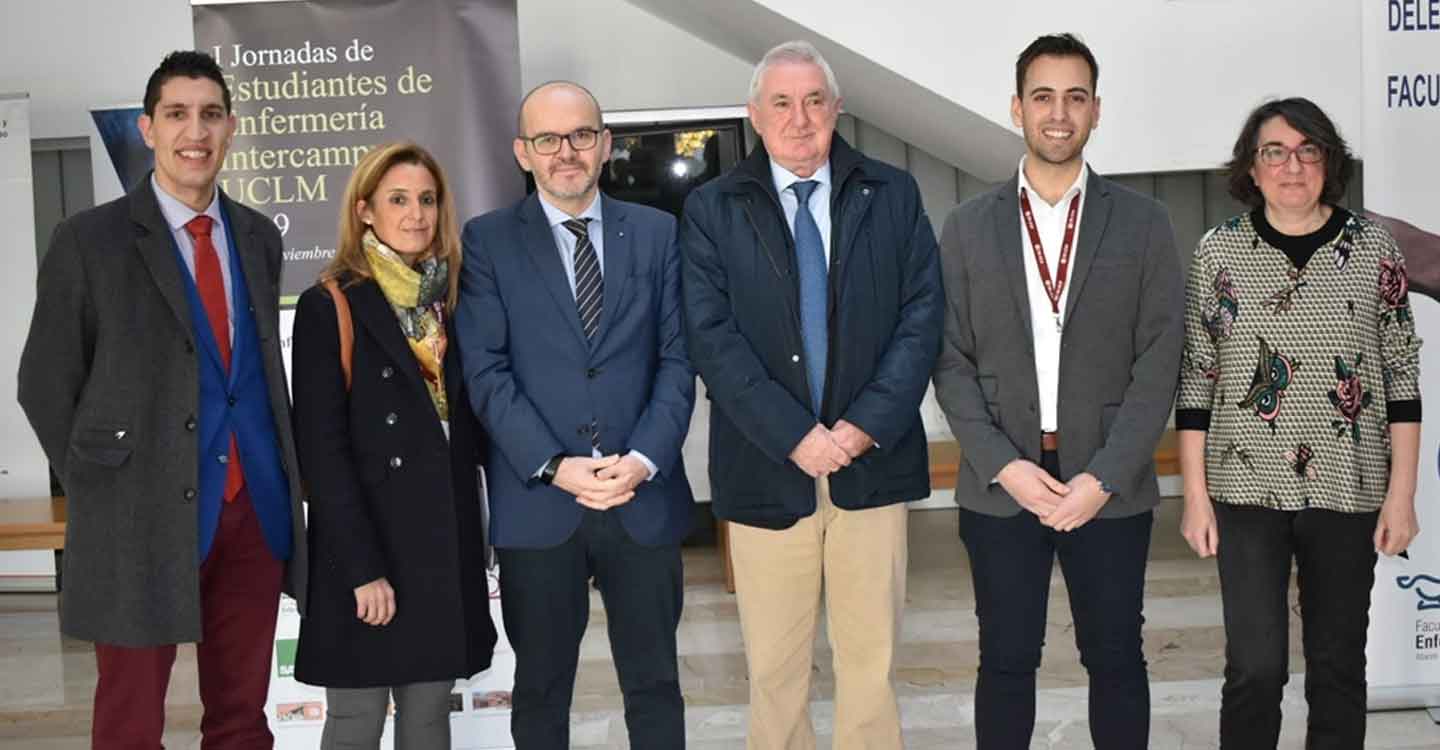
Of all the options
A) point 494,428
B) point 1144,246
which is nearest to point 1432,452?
point 1144,246

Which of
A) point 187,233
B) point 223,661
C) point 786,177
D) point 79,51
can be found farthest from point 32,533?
point 786,177

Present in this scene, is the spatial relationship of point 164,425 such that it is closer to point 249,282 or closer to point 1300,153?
point 249,282

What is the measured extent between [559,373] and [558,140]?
474mm

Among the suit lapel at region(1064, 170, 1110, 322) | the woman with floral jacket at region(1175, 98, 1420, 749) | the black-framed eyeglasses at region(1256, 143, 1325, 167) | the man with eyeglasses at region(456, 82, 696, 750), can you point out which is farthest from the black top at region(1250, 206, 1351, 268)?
the man with eyeglasses at region(456, 82, 696, 750)

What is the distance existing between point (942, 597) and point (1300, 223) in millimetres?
3209

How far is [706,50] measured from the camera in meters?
7.37

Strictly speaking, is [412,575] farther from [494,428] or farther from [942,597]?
[942,597]

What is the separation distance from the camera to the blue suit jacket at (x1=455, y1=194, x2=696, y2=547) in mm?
2836

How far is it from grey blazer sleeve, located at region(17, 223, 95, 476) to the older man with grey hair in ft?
3.89

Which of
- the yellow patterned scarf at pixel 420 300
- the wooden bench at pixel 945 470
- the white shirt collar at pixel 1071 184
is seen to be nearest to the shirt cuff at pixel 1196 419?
the white shirt collar at pixel 1071 184

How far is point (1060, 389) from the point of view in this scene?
288 cm

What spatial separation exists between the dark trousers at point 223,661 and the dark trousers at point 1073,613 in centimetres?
147

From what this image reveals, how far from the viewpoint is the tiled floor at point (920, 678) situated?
406cm

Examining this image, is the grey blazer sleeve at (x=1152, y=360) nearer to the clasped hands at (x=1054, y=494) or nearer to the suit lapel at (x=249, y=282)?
the clasped hands at (x=1054, y=494)
